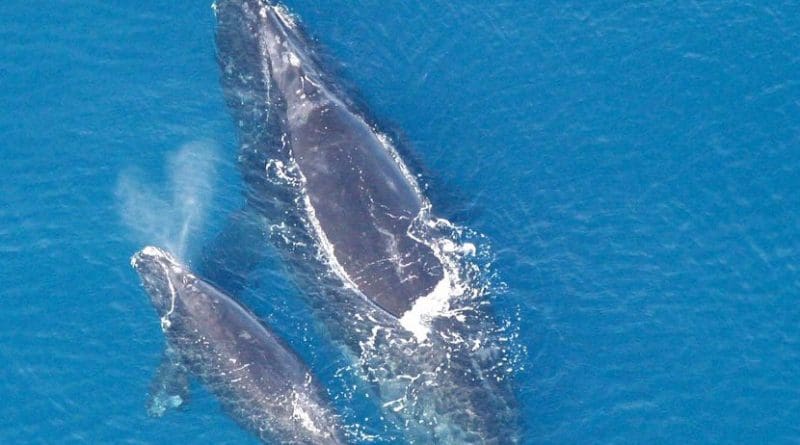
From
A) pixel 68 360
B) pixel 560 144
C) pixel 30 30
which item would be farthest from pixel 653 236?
pixel 30 30

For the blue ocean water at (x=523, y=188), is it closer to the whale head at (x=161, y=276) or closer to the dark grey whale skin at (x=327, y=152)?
the whale head at (x=161, y=276)

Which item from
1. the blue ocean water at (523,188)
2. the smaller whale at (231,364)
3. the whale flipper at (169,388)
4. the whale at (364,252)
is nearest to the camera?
the smaller whale at (231,364)

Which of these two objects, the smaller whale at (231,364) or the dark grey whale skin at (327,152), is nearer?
the smaller whale at (231,364)

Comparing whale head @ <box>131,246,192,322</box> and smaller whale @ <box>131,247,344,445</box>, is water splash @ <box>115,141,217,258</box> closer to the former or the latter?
whale head @ <box>131,246,192,322</box>

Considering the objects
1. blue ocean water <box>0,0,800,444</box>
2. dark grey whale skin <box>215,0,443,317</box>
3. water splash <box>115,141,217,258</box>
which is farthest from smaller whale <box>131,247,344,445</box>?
dark grey whale skin <box>215,0,443,317</box>

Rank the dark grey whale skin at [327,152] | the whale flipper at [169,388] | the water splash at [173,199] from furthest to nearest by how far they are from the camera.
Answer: the water splash at [173,199] → the dark grey whale skin at [327,152] → the whale flipper at [169,388]

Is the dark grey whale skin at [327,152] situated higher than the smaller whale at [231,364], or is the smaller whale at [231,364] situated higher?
the dark grey whale skin at [327,152]

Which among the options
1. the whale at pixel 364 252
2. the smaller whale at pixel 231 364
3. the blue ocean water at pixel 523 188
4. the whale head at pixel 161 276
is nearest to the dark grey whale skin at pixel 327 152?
the whale at pixel 364 252

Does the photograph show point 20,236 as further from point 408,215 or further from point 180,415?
point 408,215
